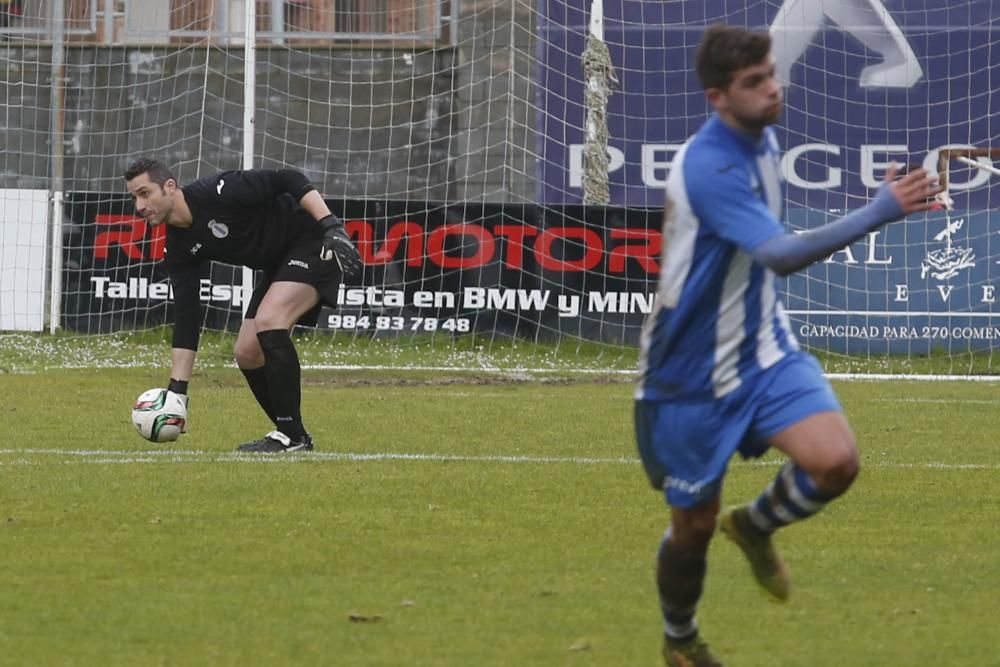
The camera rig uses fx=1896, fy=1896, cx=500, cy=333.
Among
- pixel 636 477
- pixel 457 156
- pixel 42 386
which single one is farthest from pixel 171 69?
pixel 636 477

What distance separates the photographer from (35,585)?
6.59m

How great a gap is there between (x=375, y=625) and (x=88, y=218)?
15529mm

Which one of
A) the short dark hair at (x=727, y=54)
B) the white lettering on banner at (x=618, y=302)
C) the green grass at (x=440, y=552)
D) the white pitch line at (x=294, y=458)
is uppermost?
the white lettering on banner at (x=618, y=302)

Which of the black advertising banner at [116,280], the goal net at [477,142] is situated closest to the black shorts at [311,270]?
the goal net at [477,142]

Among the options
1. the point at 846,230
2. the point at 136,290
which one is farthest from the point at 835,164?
the point at 846,230

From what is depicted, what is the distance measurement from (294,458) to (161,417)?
2.53 feet

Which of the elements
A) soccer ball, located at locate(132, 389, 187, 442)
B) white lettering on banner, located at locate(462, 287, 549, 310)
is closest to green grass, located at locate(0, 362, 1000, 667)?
soccer ball, located at locate(132, 389, 187, 442)

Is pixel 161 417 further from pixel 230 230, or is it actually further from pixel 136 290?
pixel 136 290

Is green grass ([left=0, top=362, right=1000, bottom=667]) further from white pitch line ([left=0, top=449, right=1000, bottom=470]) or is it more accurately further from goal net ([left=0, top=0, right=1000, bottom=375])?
goal net ([left=0, top=0, right=1000, bottom=375])

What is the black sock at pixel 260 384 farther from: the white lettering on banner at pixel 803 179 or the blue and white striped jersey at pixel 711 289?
the white lettering on banner at pixel 803 179

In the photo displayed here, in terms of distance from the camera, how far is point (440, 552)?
741cm

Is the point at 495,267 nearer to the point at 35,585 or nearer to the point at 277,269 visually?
the point at 277,269

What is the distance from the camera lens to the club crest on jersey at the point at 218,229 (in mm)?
10852

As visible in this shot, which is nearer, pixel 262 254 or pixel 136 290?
pixel 262 254
